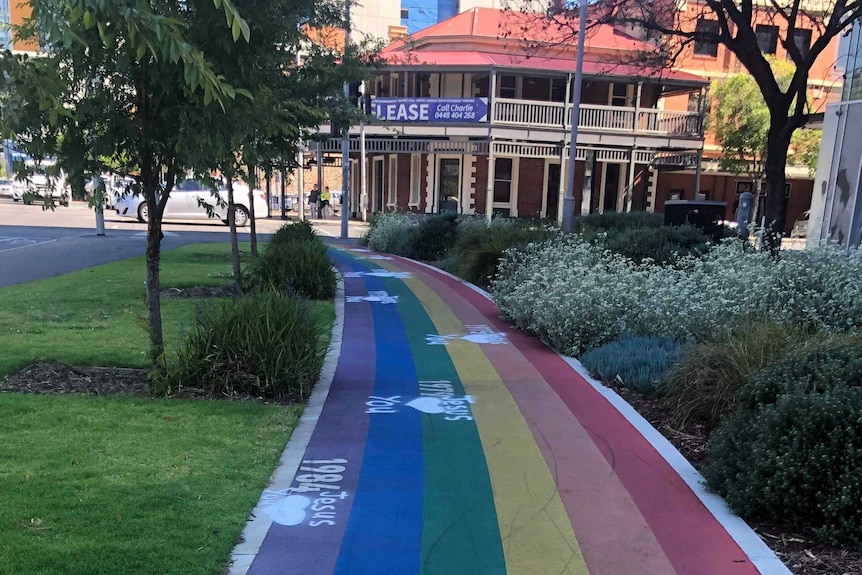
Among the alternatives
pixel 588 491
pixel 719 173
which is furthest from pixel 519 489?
pixel 719 173

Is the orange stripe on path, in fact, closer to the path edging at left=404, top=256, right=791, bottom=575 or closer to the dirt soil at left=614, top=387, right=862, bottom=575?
the path edging at left=404, top=256, right=791, bottom=575

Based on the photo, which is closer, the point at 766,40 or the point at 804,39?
the point at 804,39

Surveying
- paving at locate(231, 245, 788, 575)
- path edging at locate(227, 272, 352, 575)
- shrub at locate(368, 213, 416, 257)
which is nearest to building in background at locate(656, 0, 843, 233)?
shrub at locate(368, 213, 416, 257)

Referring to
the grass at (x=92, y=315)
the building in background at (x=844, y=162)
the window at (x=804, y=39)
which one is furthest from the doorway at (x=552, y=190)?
the grass at (x=92, y=315)

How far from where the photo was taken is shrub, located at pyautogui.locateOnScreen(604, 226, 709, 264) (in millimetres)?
9773

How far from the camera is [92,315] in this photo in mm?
8070

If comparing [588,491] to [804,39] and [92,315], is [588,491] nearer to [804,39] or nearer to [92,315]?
[92,315]

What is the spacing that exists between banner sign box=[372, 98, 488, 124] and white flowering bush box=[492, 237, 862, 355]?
58.1ft

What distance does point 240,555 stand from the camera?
119 inches

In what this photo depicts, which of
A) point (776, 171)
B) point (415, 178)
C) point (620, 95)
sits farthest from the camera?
point (415, 178)

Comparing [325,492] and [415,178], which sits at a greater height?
[415,178]

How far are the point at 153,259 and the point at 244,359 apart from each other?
1.14 m

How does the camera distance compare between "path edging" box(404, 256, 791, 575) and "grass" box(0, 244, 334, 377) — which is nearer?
"path edging" box(404, 256, 791, 575)

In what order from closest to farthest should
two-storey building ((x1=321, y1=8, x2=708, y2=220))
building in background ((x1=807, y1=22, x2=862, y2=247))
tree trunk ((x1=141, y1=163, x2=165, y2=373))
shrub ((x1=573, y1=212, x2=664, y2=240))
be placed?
tree trunk ((x1=141, y1=163, x2=165, y2=373)), building in background ((x1=807, y1=22, x2=862, y2=247)), shrub ((x1=573, y1=212, x2=664, y2=240)), two-storey building ((x1=321, y1=8, x2=708, y2=220))
